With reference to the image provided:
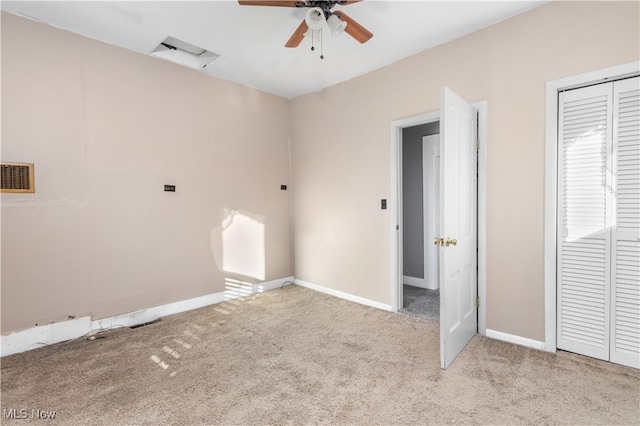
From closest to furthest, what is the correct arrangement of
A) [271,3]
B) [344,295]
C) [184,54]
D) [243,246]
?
[271,3] → [184,54] → [344,295] → [243,246]

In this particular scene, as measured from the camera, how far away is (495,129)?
2.67 metres

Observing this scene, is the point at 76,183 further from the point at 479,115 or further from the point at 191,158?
the point at 479,115

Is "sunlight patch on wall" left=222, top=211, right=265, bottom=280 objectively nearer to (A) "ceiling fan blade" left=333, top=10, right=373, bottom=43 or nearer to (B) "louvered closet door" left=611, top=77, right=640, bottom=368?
(A) "ceiling fan blade" left=333, top=10, right=373, bottom=43

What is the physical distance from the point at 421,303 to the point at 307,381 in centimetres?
209

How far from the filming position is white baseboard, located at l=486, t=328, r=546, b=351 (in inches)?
98.0

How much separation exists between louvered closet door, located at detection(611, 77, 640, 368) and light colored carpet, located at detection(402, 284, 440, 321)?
4.63ft

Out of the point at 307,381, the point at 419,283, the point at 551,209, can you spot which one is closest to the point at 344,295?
the point at 419,283

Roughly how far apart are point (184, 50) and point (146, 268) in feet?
7.71

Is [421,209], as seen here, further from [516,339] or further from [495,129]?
[516,339]

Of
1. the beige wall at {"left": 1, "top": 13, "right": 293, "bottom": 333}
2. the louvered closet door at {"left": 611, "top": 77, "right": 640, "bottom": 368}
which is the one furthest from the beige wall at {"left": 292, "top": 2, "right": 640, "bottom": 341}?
the beige wall at {"left": 1, "top": 13, "right": 293, "bottom": 333}

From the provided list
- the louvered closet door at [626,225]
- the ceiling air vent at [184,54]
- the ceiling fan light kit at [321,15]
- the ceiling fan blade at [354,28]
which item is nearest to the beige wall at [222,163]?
the ceiling air vent at [184,54]

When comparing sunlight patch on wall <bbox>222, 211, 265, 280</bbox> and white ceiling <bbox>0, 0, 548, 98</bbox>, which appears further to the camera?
sunlight patch on wall <bbox>222, 211, 265, 280</bbox>

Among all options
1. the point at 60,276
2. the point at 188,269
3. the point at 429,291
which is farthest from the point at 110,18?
the point at 429,291

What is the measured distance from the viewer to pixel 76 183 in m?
2.85
